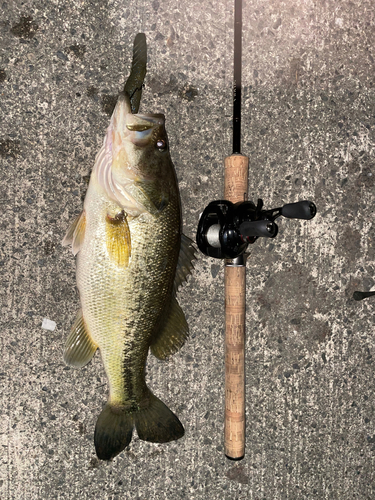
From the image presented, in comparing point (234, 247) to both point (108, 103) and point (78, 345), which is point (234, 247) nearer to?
point (78, 345)

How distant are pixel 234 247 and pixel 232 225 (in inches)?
4.5

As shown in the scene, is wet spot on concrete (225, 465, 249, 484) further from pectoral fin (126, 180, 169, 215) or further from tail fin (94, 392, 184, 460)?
pectoral fin (126, 180, 169, 215)

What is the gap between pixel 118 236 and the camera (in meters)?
1.86

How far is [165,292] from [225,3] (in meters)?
1.74

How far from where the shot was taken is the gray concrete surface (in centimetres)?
225

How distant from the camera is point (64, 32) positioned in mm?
2229

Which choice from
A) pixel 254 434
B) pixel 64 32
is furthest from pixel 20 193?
pixel 254 434

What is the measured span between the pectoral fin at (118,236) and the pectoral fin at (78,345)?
0.49 meters

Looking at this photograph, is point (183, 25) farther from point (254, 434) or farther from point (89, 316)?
point (254, 434)

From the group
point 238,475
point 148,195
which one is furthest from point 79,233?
point 238,475

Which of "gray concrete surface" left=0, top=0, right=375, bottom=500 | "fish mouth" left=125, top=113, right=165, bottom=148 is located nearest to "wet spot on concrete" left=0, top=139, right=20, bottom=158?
"gray concrete surface" left=0, top=0, right=375, bottom=500

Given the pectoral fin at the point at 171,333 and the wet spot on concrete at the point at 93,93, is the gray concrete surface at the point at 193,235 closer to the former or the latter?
the wet spot on concrete at the point at 93,93

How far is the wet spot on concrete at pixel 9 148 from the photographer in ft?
7.29

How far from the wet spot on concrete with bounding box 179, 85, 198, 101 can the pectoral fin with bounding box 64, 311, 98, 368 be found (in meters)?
1.38
